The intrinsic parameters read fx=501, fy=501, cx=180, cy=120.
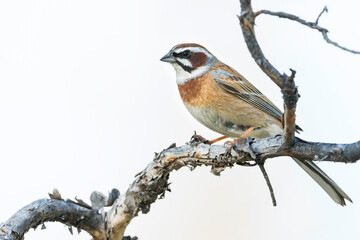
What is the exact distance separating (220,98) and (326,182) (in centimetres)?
156

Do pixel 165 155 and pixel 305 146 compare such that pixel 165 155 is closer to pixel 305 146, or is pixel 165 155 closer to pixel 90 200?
pixel 90 200

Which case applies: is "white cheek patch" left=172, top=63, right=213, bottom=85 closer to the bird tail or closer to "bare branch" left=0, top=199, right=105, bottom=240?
Answer: the bird tail

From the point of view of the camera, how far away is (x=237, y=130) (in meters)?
5.10

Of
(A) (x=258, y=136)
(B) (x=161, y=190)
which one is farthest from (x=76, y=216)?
(A) (x=258, y=136)

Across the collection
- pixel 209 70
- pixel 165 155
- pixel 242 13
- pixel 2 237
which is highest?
pixel 209 70

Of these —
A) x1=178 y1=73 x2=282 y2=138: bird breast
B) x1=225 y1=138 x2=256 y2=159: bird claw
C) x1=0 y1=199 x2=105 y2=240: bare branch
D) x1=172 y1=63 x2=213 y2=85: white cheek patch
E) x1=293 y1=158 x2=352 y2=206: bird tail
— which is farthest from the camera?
x1=172 y1=63 x2=213 y2=85: white cheek patch

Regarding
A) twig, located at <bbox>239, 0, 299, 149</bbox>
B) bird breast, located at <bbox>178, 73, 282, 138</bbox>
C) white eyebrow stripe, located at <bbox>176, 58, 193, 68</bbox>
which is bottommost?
twig, located at <bbox>239, 0, 299, 149</bbox>

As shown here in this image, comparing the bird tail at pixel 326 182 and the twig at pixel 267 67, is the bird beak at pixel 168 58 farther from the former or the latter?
the twig at pixel 267 67

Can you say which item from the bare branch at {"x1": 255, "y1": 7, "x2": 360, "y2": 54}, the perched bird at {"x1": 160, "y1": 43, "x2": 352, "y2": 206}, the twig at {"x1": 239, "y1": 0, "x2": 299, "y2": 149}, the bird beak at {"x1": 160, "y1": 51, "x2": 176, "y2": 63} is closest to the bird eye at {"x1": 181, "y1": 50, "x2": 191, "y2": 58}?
the perched bird at {"x1": 160, "y1": 43, "x2": 352, "y2": 206}

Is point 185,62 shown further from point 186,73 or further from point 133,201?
point 133,201

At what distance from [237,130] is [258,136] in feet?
0.85

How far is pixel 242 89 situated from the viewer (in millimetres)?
5473

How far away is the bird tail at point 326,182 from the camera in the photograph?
150 inches

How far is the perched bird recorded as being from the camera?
16.6 feet
